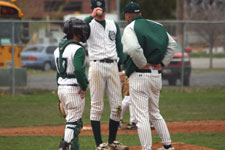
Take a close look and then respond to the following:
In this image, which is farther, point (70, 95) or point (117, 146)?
point (117, 146)

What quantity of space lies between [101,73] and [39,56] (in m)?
9.45

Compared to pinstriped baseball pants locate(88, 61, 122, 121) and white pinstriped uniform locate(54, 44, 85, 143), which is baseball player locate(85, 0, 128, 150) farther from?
white pinstriped uniform locate(54, 44, 85, 143)

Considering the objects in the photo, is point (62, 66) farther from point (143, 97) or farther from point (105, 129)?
point (105, 129)

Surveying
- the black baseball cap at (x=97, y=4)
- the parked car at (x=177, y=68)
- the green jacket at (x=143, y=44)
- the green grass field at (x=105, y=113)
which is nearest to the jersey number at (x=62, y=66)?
the green jacket at (x=143, y=44)

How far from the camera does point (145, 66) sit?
21.9 feet

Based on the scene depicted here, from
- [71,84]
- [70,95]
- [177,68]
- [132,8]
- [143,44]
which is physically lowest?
[177,68]

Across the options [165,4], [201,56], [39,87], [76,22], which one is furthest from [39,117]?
[165,4]

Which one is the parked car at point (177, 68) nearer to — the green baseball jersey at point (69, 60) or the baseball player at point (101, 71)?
the baseball player at point (101, 71)

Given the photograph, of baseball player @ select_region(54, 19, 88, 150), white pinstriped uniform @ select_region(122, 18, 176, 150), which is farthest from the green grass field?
white pinstriped uniform @ select_region(122, 18, 176, 150)

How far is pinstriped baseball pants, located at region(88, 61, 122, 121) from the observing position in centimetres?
733

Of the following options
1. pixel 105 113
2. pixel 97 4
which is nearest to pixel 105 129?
pixel 105 113

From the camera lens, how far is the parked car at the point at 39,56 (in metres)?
16.2

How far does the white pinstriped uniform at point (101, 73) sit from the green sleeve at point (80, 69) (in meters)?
0.91

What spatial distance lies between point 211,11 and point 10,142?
2411 centimetres
